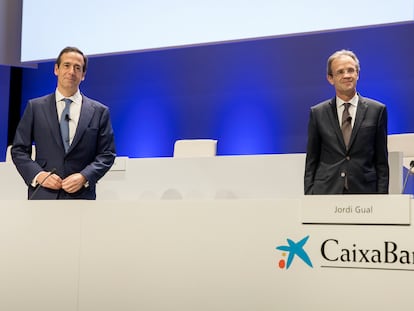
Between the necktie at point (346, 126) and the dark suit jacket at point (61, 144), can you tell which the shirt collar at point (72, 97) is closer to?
the dark suit jacket at point (61, 144)

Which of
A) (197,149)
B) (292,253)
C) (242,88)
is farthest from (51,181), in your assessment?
(242,88)

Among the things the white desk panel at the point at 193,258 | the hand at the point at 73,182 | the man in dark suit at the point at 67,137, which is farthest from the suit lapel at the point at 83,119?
the white desk panel at the point at 193,258

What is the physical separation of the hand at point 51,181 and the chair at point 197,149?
7.47ft

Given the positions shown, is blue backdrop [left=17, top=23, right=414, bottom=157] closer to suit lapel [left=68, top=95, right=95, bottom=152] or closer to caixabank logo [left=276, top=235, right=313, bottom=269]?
suit lapel [left=68, top=95, right=95, bottom=152]

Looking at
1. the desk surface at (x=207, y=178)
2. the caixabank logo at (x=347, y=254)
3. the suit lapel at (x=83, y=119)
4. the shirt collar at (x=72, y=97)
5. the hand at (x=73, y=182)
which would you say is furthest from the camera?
the desk surface at (x=207, y=178)

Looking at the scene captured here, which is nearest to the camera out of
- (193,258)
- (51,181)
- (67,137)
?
(193,258)

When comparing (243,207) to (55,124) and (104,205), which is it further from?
(55,124)

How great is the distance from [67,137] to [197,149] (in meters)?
2.14

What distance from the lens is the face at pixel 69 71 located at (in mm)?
2842

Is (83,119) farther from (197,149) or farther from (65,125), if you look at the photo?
(197,149)

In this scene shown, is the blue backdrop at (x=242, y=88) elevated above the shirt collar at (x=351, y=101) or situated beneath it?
elevated above

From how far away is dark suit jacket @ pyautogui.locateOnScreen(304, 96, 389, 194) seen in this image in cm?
259

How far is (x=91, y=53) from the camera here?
5.07 meters

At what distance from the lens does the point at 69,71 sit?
→ 2.85 m
